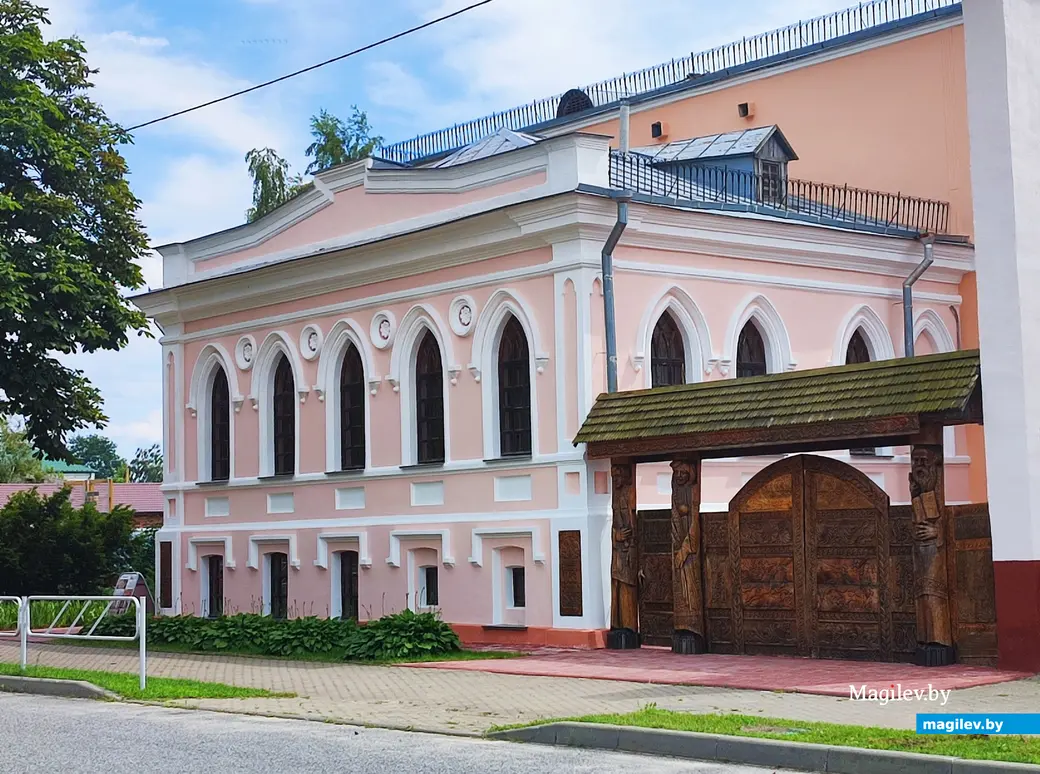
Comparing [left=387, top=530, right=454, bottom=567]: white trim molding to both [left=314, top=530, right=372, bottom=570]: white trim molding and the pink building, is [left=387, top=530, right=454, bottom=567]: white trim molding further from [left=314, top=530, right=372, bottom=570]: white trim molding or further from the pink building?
[left=314, top=530, right=372, bottom=570]: white trim molding

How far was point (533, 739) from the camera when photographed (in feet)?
39.9

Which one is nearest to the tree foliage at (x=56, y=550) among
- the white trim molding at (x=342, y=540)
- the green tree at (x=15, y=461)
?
the white trim molding at (x=342, y=540)

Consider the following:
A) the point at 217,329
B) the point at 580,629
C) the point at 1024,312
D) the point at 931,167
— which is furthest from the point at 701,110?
the point at 1024,312

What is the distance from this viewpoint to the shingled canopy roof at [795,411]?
16.3 meters

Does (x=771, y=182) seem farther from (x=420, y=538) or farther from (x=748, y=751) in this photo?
(x=748, y=751)

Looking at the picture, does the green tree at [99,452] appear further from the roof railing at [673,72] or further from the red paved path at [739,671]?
the red paved path at [739,671]

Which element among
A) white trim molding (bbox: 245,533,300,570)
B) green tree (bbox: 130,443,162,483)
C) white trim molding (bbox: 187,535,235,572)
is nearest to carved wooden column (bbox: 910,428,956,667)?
white trim molding (bbox: 245,533,300,570)

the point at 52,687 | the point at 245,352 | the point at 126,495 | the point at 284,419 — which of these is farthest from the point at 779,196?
the point at 126,495

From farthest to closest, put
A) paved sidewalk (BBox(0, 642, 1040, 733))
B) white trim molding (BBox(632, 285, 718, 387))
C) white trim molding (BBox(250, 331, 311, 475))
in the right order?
white trim molding (BBox(250, 331, 311, 475)) < white trim molding (BBox(632, 285, 718, 387)) < paved sidewalk (BBox(0, 642, 1040, 733))

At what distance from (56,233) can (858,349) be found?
14132 mm

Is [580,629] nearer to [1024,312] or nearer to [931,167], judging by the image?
[1024,312]

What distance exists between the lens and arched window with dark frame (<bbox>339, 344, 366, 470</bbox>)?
82.7 feet

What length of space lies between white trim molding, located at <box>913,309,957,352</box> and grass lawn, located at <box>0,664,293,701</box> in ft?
44.9

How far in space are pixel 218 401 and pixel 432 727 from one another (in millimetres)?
16486
